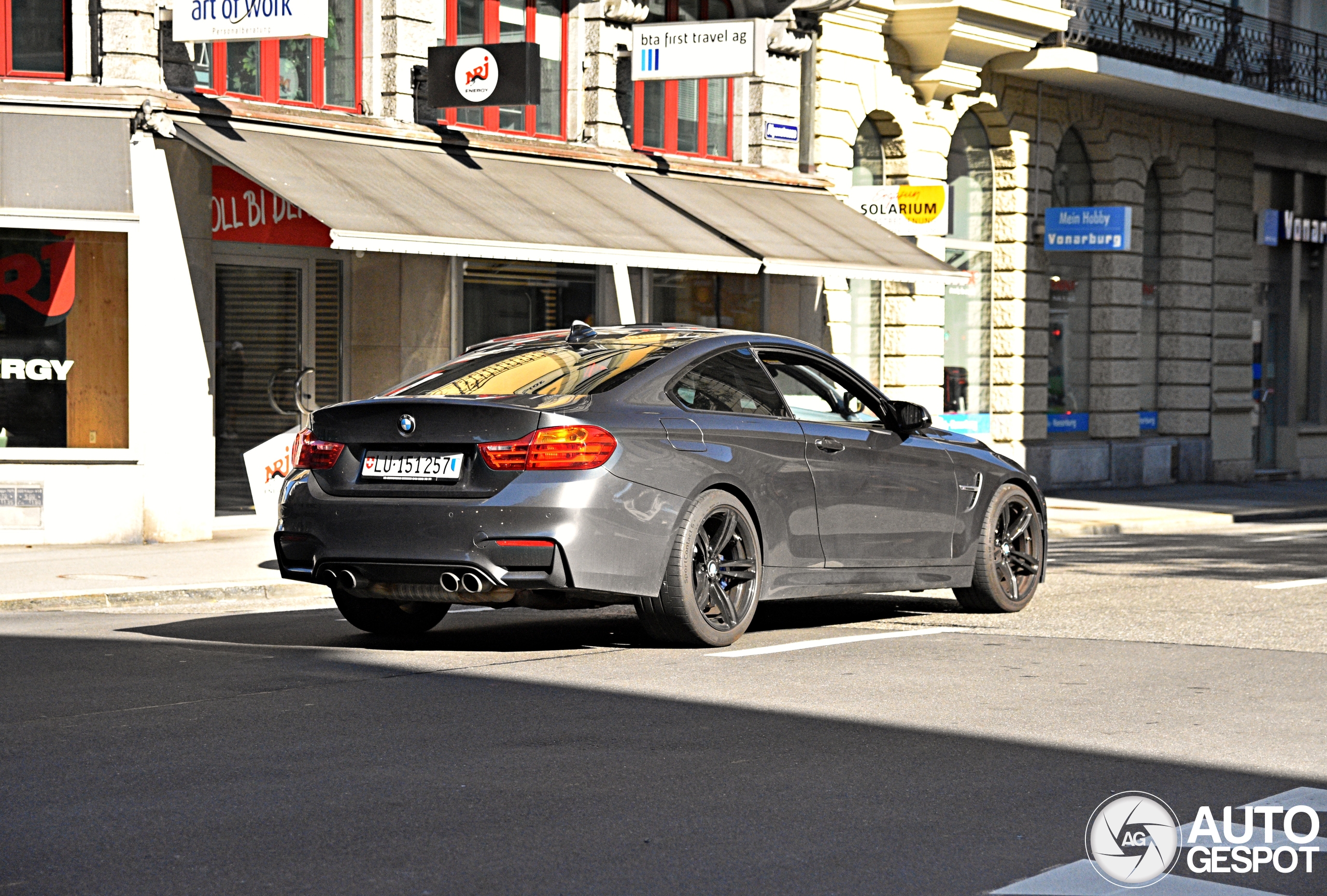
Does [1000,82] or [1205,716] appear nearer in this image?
[1205,716]

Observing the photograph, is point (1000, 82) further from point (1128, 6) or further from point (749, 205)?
point (749, 205)

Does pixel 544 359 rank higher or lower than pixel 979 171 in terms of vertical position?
lower

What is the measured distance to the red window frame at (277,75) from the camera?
16.5 metres

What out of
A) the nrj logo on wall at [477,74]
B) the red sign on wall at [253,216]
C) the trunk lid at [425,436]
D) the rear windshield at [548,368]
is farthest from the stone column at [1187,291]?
the trunk lid at [425,436]

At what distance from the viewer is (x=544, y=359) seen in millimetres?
8914

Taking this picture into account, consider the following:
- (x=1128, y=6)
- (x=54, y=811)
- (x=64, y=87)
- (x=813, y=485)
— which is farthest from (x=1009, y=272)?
(x=54, y=811)

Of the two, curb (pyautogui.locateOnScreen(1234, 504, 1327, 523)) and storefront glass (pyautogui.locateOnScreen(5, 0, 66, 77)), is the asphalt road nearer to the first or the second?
storefront glass (pyautogui.locateOnScreen(5, 0, 66, 77))

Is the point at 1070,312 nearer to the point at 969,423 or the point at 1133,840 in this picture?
the point at 969,423

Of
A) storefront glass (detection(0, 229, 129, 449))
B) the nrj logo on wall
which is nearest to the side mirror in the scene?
storefront glass (detection(0, 229, 129, 449))

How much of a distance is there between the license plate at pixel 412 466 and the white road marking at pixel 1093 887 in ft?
13.3

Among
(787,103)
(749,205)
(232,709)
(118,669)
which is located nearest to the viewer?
(232,709)

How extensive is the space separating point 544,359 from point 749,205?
1230 centimetres

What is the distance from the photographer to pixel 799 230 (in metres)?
20.5

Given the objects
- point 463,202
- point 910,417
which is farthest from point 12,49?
point 910,417
